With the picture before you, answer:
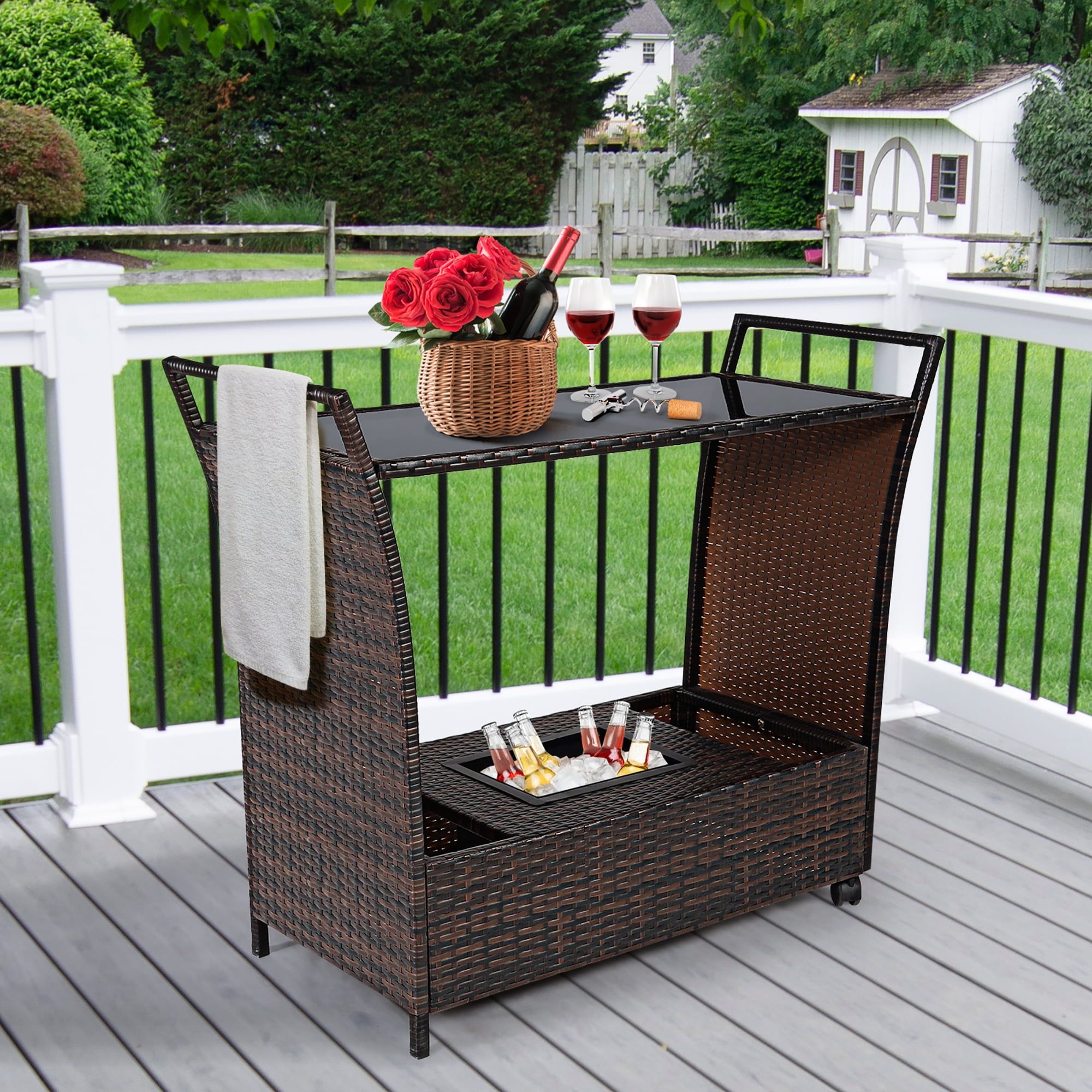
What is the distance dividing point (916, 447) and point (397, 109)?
1584cm

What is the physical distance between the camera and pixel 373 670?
204 cm

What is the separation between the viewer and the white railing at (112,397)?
9.01 feet

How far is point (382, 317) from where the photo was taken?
7.09 ft

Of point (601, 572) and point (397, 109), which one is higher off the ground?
point (397, 109)

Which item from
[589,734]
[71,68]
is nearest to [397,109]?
[71,68]

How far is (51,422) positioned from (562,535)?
3346 millimetres

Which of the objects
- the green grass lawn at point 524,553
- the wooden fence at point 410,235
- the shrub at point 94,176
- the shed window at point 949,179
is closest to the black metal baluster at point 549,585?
the green grass lawn at point 524,553

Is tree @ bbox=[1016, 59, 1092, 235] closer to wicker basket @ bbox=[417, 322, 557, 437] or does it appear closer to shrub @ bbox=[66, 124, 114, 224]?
shrub @ bbox=[66, 124, 114, 224]

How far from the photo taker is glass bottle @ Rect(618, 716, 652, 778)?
259cm

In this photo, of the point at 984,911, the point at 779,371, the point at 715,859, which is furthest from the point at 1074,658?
the point at 779,371

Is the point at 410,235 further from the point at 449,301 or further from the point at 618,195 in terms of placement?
the point at 449,301

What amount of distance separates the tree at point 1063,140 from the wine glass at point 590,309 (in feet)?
53.8

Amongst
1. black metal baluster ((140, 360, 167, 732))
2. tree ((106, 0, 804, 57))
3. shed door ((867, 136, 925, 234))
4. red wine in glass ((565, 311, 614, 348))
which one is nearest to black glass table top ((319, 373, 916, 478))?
red wine in glass ((565, 311, 614, 348))

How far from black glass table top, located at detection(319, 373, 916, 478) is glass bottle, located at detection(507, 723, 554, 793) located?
564 mm
